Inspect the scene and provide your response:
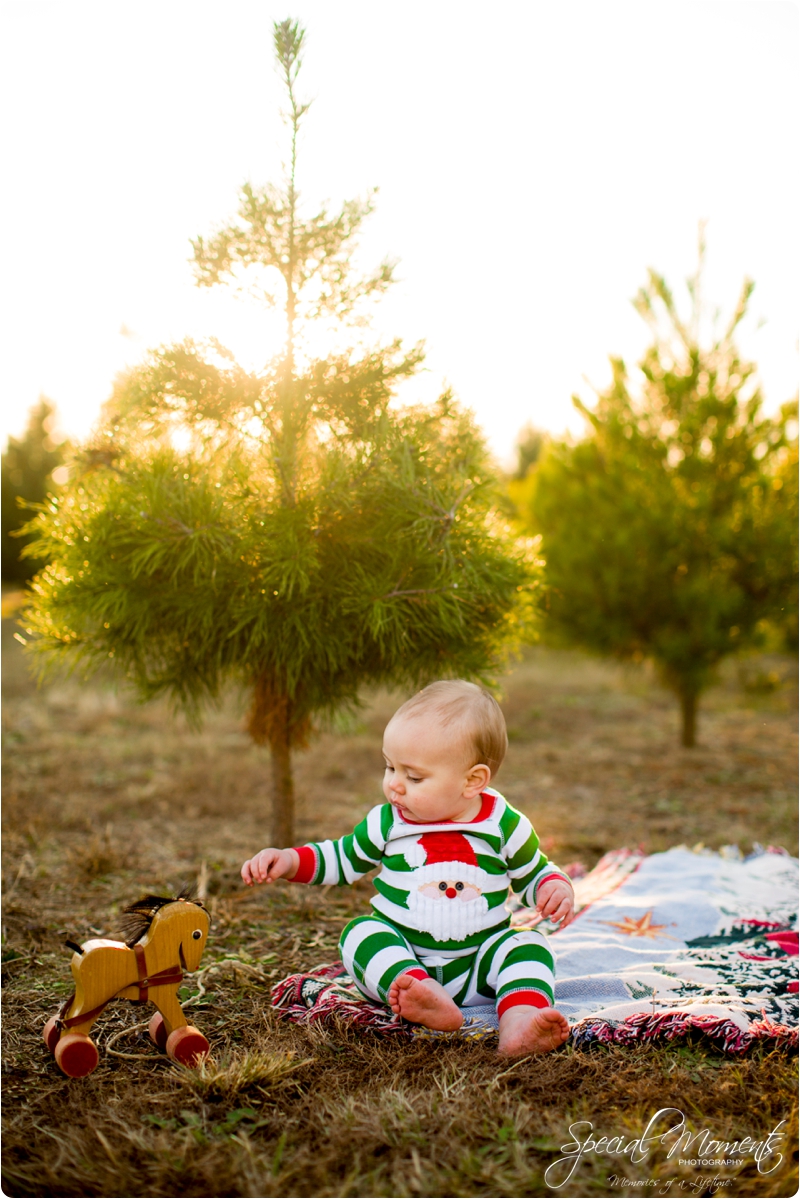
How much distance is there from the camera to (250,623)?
3125mm

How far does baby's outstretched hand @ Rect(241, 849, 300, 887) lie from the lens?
2270 millimetres

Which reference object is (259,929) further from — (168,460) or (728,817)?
(728,817)

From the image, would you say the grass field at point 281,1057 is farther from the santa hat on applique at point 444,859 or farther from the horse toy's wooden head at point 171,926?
the santa hat on applique at point 444,859

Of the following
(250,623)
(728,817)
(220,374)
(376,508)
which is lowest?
(728,817)

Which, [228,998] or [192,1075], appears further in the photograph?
[228,998]

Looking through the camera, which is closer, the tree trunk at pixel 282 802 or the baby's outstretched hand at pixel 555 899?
the baby's outstretched hand at pixel 555 899

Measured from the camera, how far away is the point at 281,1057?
200 cm

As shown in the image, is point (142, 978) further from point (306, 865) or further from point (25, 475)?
point (25, 475)

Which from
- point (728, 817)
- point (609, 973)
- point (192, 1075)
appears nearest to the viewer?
point (192, 1075)

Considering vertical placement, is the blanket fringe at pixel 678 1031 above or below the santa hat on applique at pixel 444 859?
below

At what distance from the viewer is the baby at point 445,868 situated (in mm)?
2275

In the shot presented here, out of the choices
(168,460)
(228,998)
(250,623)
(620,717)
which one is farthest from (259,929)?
(620,717)

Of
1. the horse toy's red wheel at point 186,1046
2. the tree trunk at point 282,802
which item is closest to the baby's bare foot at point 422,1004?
the horse toy's red wheel at point 186,1046

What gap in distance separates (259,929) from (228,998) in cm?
57
